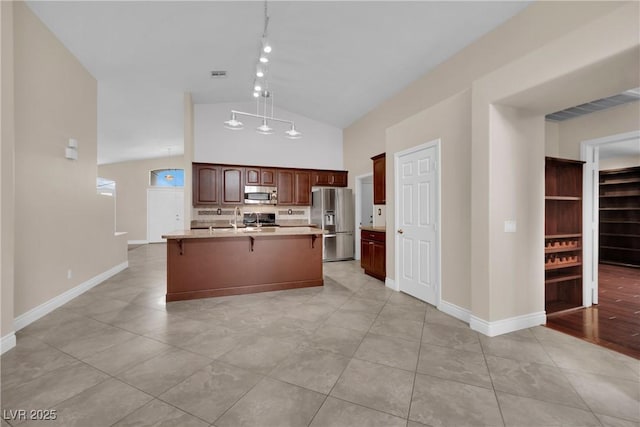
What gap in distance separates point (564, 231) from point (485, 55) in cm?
252

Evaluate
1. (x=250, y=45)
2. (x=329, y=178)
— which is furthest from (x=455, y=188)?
(x=329, y=178)

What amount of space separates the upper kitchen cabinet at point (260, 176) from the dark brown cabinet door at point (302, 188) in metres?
0.61

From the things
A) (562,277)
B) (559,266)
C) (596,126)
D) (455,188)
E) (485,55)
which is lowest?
(562,277)

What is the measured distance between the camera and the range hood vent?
129 inches

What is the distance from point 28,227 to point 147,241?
7.50 metres

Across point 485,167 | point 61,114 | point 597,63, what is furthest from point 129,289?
point 597,63

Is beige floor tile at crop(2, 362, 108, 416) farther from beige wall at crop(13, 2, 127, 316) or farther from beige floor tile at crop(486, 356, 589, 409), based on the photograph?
beige floor tile at crop(486, 356, 589, 409)

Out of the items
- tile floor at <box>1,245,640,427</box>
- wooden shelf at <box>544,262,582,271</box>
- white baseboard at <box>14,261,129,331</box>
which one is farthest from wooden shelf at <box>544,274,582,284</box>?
white baseboard at <box>14,261,129,331</box>

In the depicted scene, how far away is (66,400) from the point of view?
1687 millimetres

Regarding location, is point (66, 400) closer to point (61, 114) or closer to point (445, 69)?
point (61, 114)

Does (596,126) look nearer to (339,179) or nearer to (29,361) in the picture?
(339,179)

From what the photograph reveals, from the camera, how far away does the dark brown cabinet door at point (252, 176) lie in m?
6.35

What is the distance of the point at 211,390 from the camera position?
179cm

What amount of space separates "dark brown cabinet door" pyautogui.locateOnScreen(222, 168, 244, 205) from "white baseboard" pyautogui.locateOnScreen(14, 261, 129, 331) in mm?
2594
